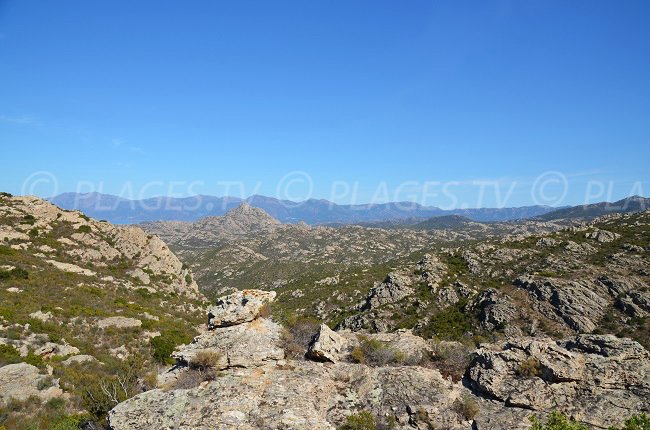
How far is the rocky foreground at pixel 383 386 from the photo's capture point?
1168 cm

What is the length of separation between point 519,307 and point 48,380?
62.1m

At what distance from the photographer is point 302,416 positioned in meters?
11.8

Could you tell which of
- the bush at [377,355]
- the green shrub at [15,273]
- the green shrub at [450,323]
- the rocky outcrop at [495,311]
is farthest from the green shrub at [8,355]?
the rocky outcrop at [495,311]

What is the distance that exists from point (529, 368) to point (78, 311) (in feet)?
127

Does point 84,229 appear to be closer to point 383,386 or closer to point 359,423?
point 383,386

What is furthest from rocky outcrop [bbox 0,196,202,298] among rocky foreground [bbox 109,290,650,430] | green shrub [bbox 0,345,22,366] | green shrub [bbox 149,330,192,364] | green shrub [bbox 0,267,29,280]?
rocky foreground [bbox 109,290,650,430]

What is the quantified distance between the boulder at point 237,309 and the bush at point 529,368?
1168 centimetres

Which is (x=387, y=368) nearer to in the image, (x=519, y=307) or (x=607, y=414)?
A: (x=607, y=414)

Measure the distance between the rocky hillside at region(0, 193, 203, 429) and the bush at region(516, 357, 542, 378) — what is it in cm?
1646

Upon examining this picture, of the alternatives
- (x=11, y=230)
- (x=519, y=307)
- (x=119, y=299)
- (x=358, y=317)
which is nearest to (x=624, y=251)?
(x=519, y=307)

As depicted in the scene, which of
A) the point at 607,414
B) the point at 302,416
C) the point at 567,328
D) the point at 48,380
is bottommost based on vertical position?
the point at 567,328

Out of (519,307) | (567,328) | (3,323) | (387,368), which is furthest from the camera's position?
(519,307)

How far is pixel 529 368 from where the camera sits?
13.6m

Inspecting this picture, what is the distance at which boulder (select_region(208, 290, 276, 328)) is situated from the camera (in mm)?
16969
